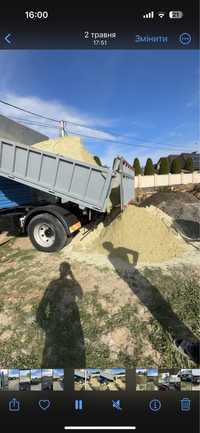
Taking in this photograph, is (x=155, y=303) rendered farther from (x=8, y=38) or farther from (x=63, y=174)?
(x=8, y=38)

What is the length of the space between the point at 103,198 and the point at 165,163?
22749 mm

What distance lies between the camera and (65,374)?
158 cm

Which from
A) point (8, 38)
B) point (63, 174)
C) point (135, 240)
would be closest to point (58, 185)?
point (63, 174)

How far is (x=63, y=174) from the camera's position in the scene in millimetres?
5418

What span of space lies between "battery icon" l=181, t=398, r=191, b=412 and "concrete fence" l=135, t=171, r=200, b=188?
22.1m

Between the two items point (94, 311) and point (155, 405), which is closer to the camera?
point (155, 405)

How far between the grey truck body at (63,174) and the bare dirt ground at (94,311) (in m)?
1.67

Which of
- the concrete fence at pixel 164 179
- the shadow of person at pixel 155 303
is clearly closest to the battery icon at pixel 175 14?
the shadow of person at pixel 155 303

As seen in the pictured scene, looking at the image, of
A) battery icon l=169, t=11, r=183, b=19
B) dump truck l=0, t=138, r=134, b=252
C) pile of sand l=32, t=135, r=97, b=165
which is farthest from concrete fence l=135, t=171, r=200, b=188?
battery icon l=169, t=11, r=183, b=19

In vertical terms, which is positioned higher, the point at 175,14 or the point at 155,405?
the point at 175,14

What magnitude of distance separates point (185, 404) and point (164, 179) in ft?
80.4

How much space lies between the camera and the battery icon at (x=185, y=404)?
1.44 m

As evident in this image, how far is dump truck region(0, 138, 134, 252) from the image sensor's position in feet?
17.1

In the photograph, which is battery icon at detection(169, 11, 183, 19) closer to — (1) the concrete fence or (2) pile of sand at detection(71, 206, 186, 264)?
(2) pile of sand at detection(71, 206, 186, 264)
